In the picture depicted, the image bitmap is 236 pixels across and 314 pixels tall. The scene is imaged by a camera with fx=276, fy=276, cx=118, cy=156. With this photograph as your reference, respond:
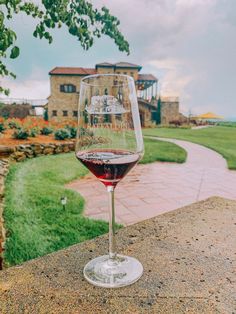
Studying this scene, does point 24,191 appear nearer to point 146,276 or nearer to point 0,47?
point 0,47

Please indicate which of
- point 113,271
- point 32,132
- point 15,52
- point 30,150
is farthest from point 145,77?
point 113,271

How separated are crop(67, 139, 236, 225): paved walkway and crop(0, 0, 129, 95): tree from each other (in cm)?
248

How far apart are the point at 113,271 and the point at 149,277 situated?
0.31 ft

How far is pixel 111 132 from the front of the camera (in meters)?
0.76

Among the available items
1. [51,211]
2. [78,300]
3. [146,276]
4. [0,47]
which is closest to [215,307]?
[146,276]

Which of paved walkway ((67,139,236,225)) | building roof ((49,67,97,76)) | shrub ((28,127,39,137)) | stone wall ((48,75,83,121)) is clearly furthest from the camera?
building roof ((49,67,97,76))

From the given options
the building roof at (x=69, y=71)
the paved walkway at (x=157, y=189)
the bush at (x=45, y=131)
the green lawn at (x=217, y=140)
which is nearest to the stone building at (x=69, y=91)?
the building roof at (x=69, y=71)

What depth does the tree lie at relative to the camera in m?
1.13

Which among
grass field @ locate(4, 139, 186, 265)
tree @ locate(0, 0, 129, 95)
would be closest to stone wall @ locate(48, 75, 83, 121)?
grass field @ locate(4, 139, 186, 265)

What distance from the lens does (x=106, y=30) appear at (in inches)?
59.9

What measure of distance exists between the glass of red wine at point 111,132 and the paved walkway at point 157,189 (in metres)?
2.80

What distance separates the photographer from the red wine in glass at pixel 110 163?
71 centimetres

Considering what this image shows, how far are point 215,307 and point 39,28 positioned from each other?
1.23 meters

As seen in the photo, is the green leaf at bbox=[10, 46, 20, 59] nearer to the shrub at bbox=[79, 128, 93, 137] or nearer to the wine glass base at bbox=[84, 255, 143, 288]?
the shrub at bbox=[79, 128, 93, 137]
